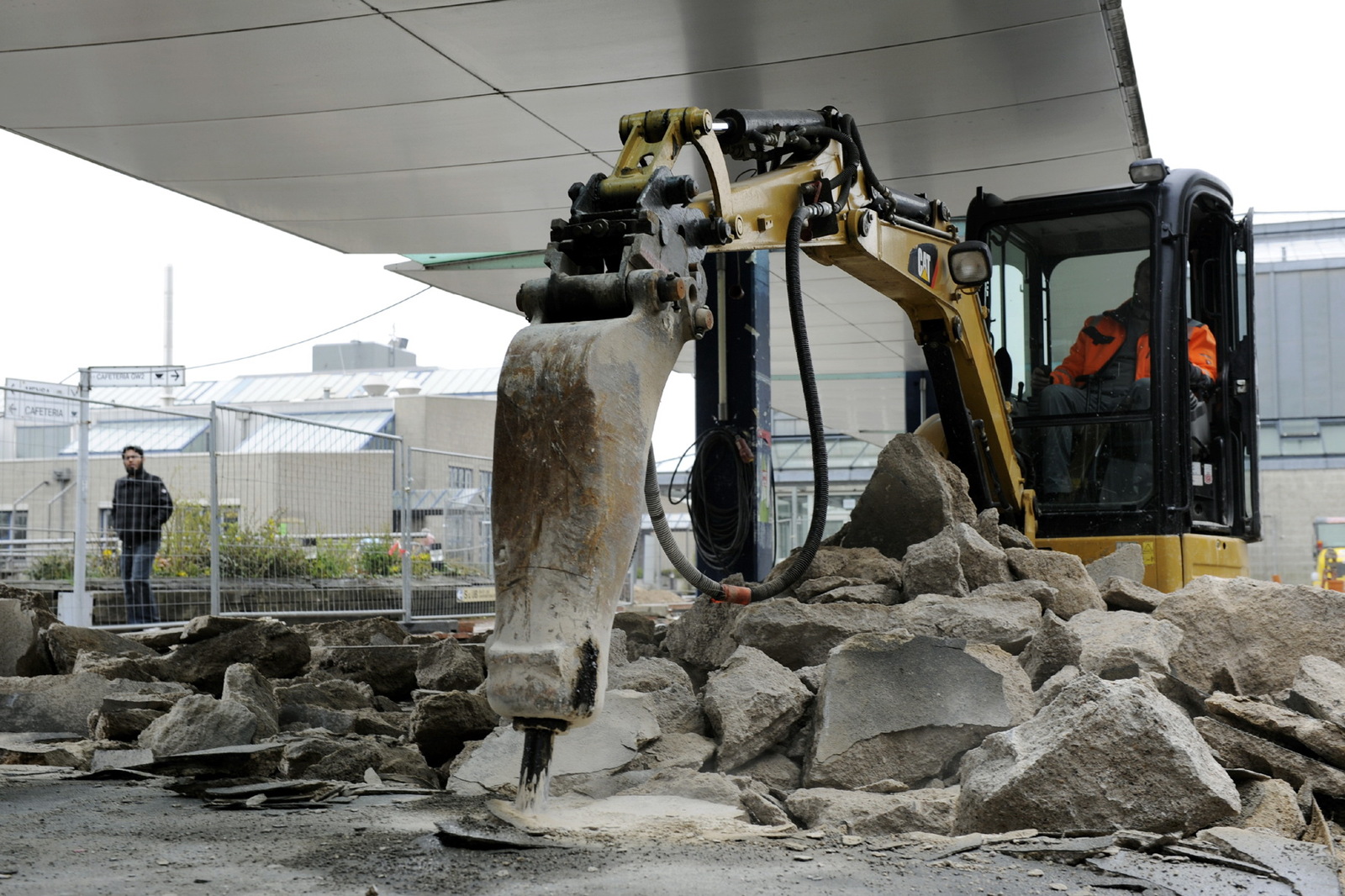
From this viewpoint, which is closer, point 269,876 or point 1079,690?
point 269,876

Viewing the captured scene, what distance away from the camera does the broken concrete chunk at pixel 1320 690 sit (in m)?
3.92

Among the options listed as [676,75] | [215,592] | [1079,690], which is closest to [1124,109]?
[676,75]

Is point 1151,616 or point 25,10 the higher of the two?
point 25,10

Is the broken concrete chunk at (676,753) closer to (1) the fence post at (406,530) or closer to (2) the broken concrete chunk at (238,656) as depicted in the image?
(2) the broken concrete chunk at (238,656)

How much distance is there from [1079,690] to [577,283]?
1849 mm

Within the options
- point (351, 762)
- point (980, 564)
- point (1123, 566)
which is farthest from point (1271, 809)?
point (1123, 566)

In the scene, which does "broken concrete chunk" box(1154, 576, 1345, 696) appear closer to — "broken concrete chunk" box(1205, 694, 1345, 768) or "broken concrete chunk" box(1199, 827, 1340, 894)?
"broken concrete chunk" box(1205, 694, 1345, 768)

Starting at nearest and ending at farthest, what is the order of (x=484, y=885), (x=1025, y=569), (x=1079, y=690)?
(x=484, y=885) → (x=1079, y=690) → (x=1025, y=569)

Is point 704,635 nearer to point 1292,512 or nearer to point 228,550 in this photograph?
point 228,550

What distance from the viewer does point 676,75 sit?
246 inches

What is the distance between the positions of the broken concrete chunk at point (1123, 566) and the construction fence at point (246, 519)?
7.02 m

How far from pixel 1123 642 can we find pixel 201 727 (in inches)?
134

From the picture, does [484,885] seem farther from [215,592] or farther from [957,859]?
[215,592]

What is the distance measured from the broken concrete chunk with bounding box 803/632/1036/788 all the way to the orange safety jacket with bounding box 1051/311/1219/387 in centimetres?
306
